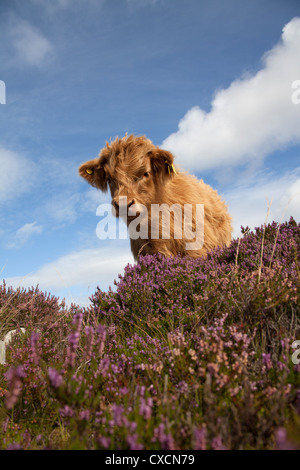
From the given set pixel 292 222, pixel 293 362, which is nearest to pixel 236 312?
pixel 293 362

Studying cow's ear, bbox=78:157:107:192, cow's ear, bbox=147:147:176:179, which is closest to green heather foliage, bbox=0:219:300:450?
cow's ear, bbox=147:147:176:179

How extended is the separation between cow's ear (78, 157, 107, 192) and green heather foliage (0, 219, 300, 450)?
2.77 metres

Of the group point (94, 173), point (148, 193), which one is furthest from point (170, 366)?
point (94, 173)

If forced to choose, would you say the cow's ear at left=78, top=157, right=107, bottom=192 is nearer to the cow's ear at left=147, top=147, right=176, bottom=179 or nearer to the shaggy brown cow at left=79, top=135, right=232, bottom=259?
the shaggy brown cow at left=79, top=135, right=232, bottom=259

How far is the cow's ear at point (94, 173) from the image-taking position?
733 centimetres

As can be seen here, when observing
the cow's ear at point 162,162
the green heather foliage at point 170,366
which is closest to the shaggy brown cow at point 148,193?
the cow's ear at point 162,162

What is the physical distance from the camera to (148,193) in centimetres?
646

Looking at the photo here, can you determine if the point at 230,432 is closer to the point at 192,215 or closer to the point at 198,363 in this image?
the point at 198,363

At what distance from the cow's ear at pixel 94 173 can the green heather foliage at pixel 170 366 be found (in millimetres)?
2770

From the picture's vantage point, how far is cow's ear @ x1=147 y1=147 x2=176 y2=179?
256 inches

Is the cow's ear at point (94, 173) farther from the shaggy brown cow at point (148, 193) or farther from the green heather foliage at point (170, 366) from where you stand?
the green heather foliage at point (170, 366)

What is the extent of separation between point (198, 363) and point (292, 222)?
14.2 feet

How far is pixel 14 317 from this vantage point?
5.90 meters

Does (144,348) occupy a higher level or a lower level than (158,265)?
lower
